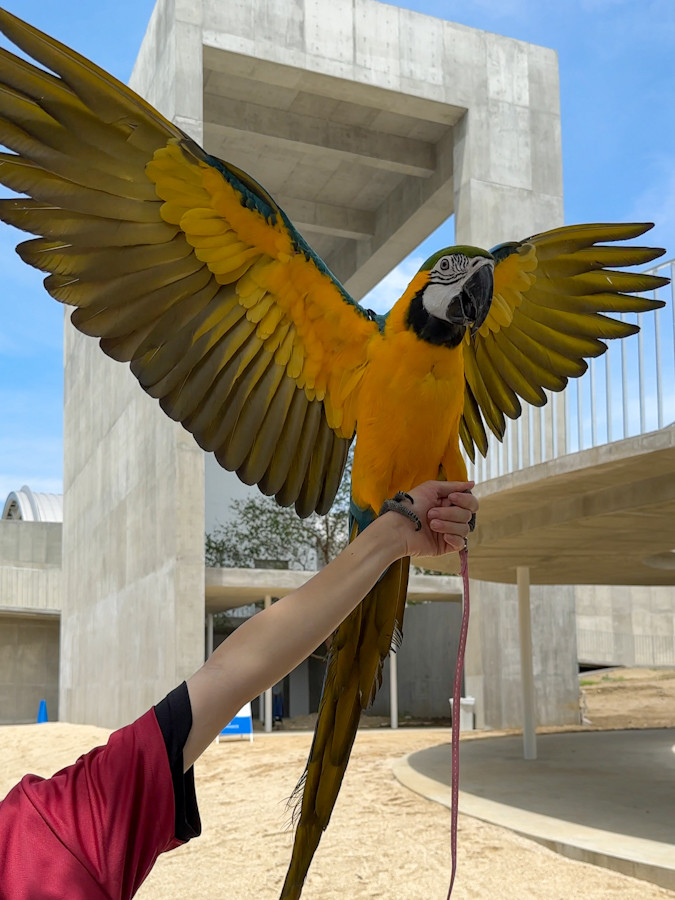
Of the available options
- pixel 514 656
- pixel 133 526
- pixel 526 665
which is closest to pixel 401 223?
pixel 133 526

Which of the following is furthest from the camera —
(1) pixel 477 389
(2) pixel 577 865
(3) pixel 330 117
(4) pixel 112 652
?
(4) pixel 112 652

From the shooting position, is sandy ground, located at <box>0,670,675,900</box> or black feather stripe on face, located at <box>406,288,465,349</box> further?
sandy ground, located at <box>0,670,675,900</box>

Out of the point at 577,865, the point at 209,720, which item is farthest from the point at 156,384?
the point at 577,865

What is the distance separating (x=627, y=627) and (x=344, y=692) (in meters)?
21.6

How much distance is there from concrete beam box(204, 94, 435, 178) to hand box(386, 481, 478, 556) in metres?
13.2

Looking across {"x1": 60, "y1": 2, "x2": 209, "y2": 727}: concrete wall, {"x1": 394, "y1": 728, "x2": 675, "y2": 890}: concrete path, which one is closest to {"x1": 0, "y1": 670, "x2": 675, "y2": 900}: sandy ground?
{"x1": 394, "y1": 728, "x2": 675, "y2": 890}: concrete path

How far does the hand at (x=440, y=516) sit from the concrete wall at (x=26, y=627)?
2031cm

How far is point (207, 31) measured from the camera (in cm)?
1248

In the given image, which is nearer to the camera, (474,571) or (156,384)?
(156,384)

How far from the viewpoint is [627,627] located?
2173 cm

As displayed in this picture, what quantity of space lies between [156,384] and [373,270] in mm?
15589

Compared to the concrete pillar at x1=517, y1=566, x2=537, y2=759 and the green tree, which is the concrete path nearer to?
the concrete pillar at x1=517, y1=566, x2=537, y2=759

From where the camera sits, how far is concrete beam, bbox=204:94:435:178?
13.8m

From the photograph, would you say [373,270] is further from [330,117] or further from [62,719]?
[62,719]
